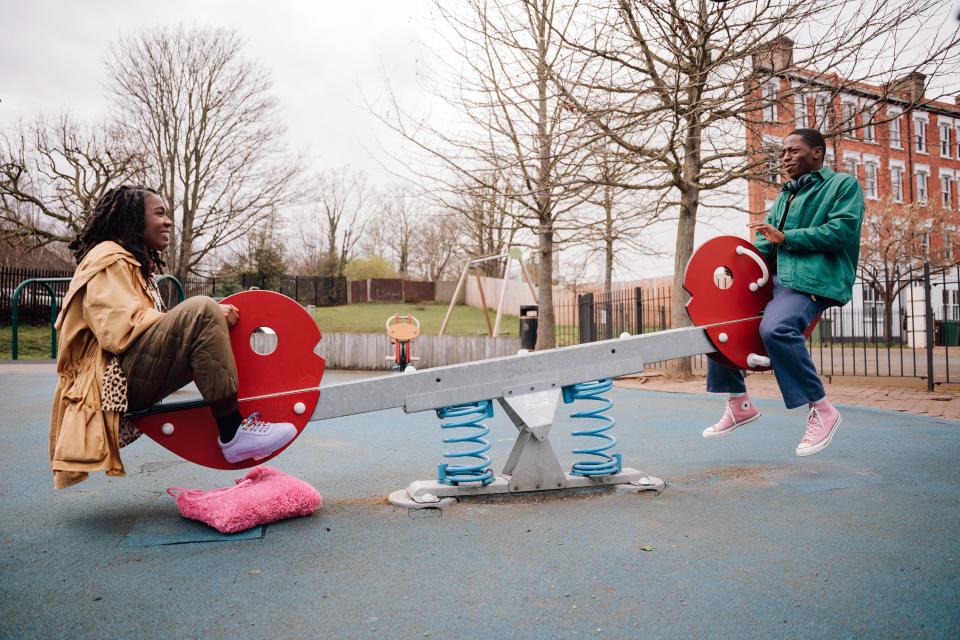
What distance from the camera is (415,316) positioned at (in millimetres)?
29484

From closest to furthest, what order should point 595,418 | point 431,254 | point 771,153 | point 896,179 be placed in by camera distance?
point 595,418 < point 771,153 < point 896,179 < point 431,254

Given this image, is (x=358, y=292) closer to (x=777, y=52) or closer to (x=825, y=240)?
(x=777, y=52)

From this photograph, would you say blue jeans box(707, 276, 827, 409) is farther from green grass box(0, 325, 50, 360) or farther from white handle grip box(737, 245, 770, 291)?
green grass box(0, 325, 50, 360)

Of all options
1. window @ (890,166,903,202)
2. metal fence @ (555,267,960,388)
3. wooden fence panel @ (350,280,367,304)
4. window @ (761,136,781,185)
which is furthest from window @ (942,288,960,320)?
wooden fence panel @ (350,280,367,304)

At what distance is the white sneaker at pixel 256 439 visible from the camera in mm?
3092

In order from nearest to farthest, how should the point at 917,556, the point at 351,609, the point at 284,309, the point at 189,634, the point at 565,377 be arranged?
the point at 189,634 → the point at 351,609 → the point at 917,556 → the point at 284,309 → the point at 565,377

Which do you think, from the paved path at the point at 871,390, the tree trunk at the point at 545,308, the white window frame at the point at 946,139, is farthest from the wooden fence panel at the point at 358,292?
the white window frame at the point at 946,139

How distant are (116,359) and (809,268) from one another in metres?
3.57

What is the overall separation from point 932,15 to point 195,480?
366 inches

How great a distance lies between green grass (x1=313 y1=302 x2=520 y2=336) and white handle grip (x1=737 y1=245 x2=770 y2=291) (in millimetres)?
17683

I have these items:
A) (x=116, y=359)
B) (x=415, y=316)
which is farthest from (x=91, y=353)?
(x=415, y=316)

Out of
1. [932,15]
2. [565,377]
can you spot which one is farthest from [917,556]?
[932,15]

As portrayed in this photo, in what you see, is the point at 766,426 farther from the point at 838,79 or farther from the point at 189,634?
the point at 838,79

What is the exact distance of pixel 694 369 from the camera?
517 inches
